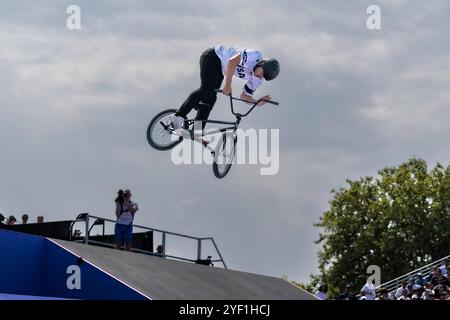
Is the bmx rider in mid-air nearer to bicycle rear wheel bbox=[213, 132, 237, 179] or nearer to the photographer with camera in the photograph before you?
bicycle rear wheel bbox=[213, 132, 237, 179]

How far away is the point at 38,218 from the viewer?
27734 millimetres

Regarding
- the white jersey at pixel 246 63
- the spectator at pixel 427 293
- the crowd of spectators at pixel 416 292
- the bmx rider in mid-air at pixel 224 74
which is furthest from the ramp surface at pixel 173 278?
the white jersey at pixel 246 63

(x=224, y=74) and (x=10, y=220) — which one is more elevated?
(x=224, y=74)

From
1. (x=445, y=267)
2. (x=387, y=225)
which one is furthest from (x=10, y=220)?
(x=387, y=225)

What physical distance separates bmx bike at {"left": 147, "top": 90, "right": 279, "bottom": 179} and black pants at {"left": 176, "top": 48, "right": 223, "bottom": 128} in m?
0.14

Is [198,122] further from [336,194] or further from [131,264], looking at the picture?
[336,194]

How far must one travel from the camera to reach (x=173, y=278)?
26.5m

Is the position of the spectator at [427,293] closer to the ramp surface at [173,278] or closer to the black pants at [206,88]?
the ramp surface at [173,278]

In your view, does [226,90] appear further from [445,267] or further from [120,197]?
[445,267]

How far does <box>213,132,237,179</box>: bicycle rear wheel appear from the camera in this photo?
71.9 feet

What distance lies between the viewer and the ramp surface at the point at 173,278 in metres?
24.3

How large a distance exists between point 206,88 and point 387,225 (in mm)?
49464

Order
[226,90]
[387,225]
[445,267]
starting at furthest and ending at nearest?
[387,225], [445,267], [226,90]
